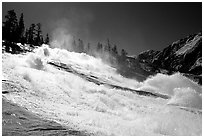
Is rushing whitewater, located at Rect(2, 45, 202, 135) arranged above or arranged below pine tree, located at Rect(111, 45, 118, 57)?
below

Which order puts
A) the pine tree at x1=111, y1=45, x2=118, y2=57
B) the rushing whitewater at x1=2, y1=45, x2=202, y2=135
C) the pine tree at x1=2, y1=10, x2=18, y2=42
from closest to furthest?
the rushing whitewater at x1=2, y1=45, x2=202, y2=135, the pine tree at x1=2, y1=10, x2=18, y2=42, the pine tree at x1=111, y1=45, x2=118, y2=57

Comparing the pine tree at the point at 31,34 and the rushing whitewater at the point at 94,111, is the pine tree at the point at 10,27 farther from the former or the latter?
the rushing whitewater at the point at 94,111

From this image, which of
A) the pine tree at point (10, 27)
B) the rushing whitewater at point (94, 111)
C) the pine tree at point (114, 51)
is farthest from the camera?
the pine tree at point (114, 51)

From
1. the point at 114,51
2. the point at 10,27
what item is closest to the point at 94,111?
the point at 10,27

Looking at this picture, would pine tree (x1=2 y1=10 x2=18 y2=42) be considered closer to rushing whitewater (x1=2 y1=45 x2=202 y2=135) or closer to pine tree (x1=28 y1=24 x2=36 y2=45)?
pine tree (x1=28 y1=24 x2=36 y2=45)

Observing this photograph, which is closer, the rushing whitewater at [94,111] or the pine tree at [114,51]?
the rushing whitewater at [94,111]

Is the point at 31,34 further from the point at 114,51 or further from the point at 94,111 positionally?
the point at 94,111

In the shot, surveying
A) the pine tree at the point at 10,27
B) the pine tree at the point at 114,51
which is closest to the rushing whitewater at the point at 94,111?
the pine tree at the point at 10,27

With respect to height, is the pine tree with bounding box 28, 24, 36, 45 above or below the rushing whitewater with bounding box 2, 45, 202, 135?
above

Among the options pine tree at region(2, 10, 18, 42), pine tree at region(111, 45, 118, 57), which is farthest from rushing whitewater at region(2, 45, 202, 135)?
pine tree at region(111, 45, 118, 57)

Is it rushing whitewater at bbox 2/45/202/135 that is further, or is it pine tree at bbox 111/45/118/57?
pine tree at bbox 111/45/118/57

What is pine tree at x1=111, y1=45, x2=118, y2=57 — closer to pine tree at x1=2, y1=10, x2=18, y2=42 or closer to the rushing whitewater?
pine tree at x1=2, y1=10, x2=18, y2=42

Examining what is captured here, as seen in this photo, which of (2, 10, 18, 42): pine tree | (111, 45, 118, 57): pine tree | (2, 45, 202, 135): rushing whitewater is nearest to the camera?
(2, 45, 202, 135): rushing whitewater

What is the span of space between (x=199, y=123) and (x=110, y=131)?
29.9 feet
